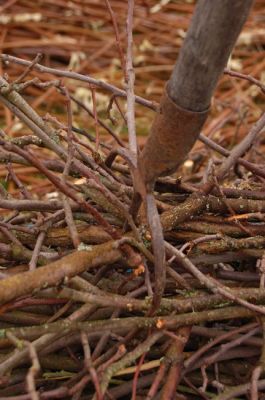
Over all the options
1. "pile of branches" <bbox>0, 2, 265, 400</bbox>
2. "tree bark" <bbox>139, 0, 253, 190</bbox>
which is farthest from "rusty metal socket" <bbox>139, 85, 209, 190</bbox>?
"pile of branches" <bbox>0, 2, 265, 400</bbox>

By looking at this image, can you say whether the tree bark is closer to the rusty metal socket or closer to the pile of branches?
the rusty metal socket

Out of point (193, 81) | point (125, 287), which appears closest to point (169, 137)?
point (193, 81)

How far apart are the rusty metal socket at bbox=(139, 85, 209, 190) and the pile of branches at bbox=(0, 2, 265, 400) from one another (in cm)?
12

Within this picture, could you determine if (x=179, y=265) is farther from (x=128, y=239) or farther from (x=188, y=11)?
(x=188, y=11)

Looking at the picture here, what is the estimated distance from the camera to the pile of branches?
0.75m

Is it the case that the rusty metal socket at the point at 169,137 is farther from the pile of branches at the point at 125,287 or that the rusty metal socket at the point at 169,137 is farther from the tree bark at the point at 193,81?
the pile of branches at the point at 125,287

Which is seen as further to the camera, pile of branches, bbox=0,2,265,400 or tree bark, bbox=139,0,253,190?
pile of branches, bbox=0,2,265,400

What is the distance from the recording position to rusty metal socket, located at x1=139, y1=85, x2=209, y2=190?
61cm

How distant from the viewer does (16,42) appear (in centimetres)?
288

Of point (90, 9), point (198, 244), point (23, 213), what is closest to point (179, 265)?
point (198, 244)

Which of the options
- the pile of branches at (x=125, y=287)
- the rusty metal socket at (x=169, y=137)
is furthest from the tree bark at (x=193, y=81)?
the pile of branches at (x=125, y=287)

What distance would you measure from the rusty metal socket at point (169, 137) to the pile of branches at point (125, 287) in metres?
0.12

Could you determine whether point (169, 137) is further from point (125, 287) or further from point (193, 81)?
point (125, 287)

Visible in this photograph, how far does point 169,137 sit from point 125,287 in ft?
0.95
